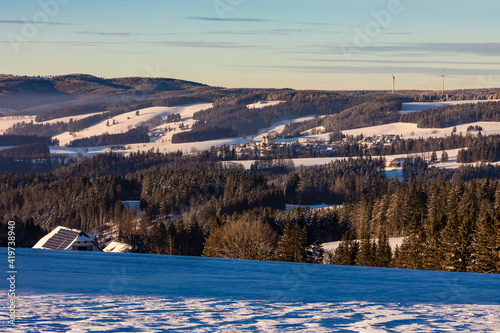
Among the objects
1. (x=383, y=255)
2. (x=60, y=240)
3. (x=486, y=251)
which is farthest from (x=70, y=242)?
(x=486, y=251)

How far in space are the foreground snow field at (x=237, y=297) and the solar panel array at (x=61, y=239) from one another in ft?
236

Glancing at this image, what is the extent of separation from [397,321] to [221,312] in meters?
3.68

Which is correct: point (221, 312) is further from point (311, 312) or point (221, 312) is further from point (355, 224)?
point (355, 224)

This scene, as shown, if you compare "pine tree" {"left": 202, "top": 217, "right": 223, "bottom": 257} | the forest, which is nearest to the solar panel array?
the forest

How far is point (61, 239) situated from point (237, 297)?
3279 inches

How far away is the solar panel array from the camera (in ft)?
298

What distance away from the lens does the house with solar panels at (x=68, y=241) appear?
88.8 metres

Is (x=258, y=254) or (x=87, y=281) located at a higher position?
(x=87, y=281)

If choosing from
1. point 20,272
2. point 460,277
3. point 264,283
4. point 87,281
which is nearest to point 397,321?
point 264,283

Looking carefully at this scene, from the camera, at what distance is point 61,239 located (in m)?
94.8

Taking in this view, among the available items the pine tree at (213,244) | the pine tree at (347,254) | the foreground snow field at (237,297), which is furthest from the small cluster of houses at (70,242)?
the foreground snow field at (237,297)

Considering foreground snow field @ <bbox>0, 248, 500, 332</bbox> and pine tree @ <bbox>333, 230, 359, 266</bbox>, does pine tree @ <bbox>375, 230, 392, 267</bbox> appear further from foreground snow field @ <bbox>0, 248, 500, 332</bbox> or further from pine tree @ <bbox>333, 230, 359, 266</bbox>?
foreground snow field @ <bbox>0, 248, 500, 332</bbox>

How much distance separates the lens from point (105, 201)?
7343 inches

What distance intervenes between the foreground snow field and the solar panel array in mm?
72061
